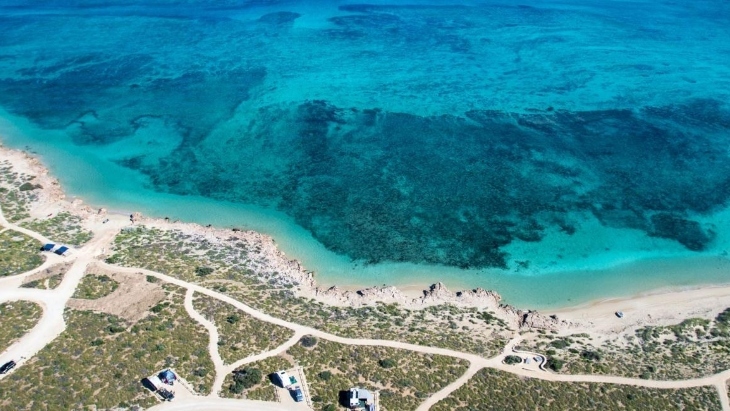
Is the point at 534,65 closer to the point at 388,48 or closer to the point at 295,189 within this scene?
the point at 388,48

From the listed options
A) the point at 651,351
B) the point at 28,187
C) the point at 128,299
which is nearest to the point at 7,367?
the point at 128,299

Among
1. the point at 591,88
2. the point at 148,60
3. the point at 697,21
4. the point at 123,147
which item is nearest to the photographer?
the point at 123,147

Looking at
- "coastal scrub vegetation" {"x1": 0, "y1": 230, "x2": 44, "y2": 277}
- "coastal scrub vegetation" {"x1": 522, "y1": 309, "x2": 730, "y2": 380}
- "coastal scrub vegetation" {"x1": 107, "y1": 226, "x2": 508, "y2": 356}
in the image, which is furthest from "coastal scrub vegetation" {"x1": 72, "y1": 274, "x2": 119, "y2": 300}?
"coastal scrub vegetation" {"x1": 522, "y1": 309, "x2": 730, "y2": 380}

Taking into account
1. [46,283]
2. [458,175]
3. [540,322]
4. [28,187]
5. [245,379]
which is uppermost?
[458,175]

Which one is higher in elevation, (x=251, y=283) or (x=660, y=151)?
(x=660, y=151)

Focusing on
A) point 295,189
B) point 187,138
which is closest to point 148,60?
point 187,138

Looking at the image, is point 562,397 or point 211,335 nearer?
point 562,397

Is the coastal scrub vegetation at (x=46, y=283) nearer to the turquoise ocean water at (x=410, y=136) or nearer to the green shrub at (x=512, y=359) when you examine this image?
the turquoise ocean water at (x=410, y=136)

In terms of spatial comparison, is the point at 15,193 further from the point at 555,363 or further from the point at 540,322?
the point at 555,363
